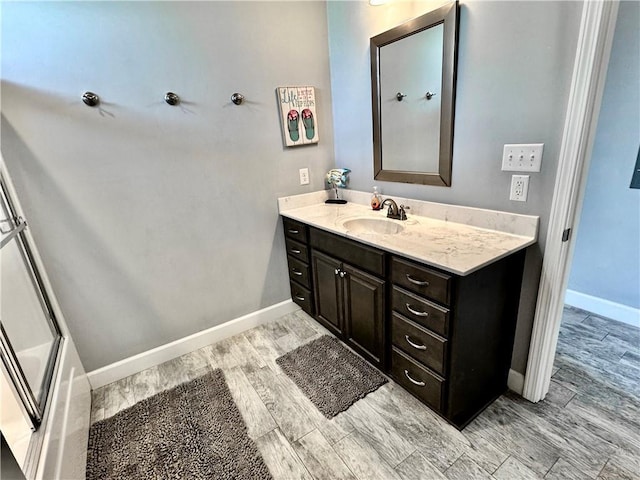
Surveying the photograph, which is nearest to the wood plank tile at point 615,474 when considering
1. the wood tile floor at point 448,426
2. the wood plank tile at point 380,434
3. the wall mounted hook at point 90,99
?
the wood tile floor at point 448,426

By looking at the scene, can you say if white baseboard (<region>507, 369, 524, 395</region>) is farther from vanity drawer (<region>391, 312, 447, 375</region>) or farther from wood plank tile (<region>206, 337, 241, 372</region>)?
wood plank tile (<region>206, 337, 241, 372</region>)

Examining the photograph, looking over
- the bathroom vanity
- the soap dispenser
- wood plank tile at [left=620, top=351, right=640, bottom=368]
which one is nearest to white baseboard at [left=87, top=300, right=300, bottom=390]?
the bathroom vanity

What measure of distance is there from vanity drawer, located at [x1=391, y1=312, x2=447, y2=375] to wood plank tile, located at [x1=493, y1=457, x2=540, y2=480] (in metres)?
0.42

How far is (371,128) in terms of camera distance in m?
2.19

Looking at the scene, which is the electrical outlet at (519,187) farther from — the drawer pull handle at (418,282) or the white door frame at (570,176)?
the drawer pull handle at (418,282)

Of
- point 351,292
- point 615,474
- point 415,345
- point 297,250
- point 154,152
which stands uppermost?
point 154,152

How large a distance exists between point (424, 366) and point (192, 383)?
1.38 metres

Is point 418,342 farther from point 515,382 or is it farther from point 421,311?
point 515,382

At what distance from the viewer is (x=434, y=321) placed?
141cm

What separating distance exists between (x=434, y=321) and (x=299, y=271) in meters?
1.23

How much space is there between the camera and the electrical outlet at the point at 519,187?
1.46 meters

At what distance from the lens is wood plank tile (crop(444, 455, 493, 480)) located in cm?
131

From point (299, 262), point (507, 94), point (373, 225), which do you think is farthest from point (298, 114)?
point (507, 94)

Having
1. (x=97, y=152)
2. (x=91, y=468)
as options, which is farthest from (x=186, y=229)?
(x=91, y=468)
